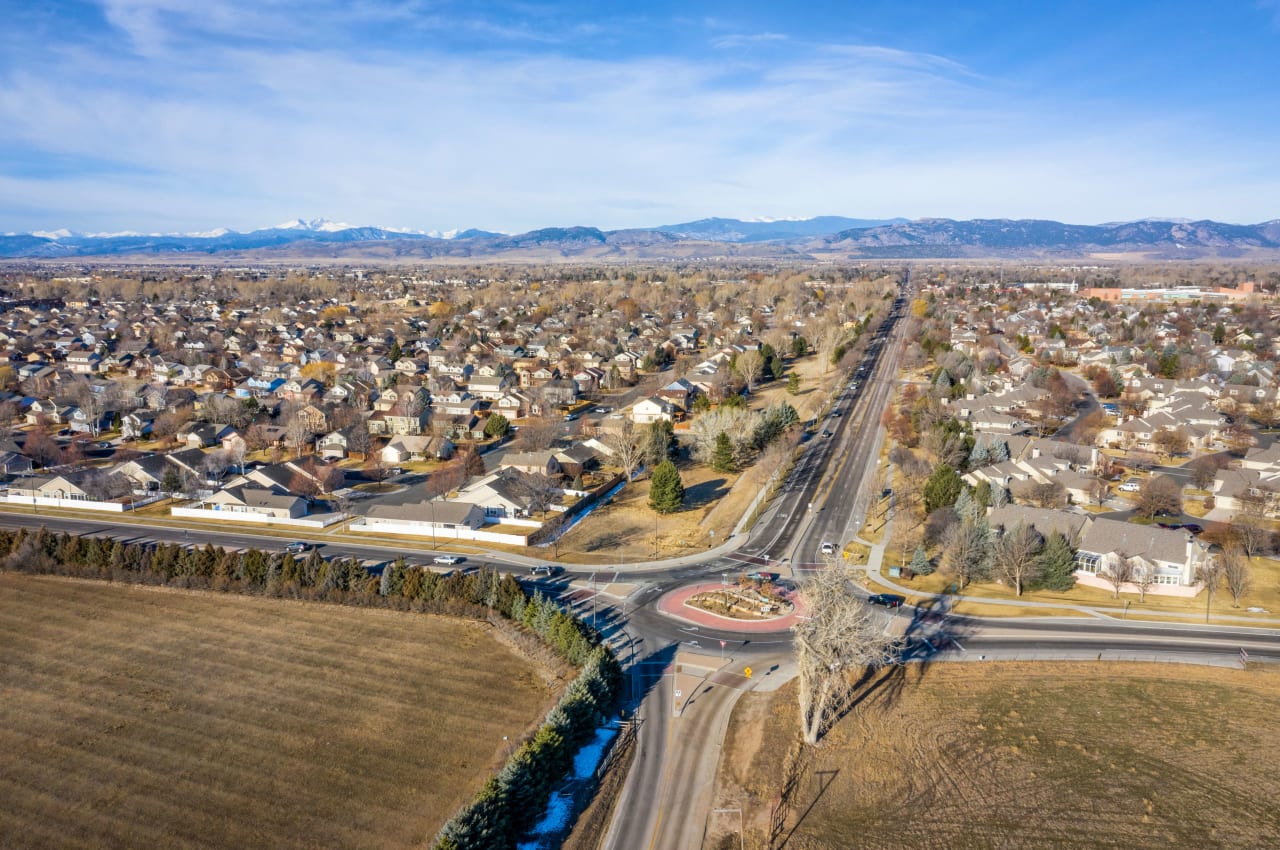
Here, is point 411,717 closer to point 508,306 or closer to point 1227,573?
point 1227,573

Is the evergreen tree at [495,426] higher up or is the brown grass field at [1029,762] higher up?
the evergreen tree at [495,426]

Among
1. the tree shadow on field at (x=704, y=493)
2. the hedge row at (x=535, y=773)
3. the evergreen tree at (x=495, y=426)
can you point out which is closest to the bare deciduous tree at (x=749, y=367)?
the evergreen tree at (x=495, y=426)

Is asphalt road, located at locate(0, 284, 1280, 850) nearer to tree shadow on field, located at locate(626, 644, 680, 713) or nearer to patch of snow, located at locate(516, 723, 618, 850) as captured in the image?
tree shadow on field, located at locate(626, 644, 680, 713)

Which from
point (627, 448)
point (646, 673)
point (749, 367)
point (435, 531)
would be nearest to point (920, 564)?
point (646, 673)

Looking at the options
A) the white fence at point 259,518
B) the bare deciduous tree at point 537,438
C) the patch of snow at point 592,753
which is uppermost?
the bare deciduous tree at point 537,438

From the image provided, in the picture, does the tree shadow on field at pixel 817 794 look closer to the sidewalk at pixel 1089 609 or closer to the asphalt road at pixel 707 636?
the asphalt road at pixel 707 636

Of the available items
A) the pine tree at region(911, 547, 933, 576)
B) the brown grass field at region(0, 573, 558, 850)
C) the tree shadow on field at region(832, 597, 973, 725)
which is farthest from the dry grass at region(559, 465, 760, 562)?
the tree shadow on field at region(832, 597, 973, 725)
